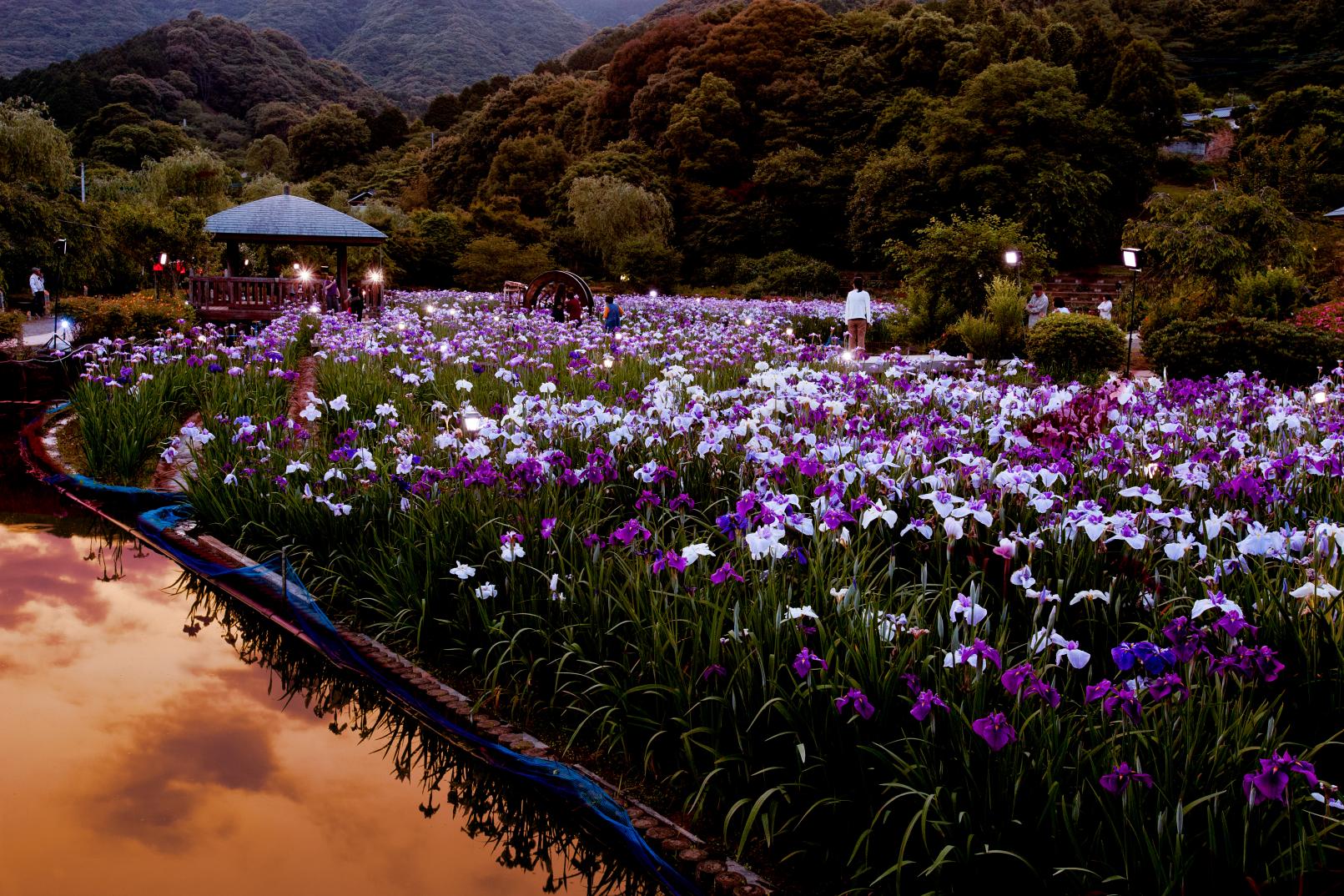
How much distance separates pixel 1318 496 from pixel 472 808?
4212mm

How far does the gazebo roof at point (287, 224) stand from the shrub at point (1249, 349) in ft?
48.1

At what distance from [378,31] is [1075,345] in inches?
5941

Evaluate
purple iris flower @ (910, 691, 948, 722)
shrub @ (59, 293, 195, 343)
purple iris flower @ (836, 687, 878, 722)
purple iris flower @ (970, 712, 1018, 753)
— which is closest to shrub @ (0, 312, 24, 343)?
shrub @ (59, 293, 195, 343)

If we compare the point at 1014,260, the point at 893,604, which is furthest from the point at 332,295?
the point at 893,604

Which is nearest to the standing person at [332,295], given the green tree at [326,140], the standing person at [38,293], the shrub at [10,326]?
the shrub at [10,326]

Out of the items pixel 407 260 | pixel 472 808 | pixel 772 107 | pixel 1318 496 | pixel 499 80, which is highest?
pixel 499 80

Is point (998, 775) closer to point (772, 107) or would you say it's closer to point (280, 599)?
point (280, 599)

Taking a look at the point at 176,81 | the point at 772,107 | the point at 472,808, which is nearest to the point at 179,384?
the point at 472,808

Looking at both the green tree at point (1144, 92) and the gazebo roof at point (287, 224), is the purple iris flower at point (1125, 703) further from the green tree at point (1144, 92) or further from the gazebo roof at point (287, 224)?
the green tree at point (1144, 92)

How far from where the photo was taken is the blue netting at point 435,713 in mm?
2979

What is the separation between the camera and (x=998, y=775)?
8.07 ft

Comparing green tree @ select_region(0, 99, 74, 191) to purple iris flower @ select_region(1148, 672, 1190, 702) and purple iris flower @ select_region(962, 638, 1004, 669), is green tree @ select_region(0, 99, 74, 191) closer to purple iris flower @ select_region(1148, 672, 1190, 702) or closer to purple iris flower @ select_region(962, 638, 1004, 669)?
purple iris flower @ select_region(962, 638, 1004, 669)

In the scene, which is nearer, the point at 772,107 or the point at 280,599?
the point at 280,599

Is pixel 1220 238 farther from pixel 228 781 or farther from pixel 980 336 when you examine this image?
pixel 228 781
